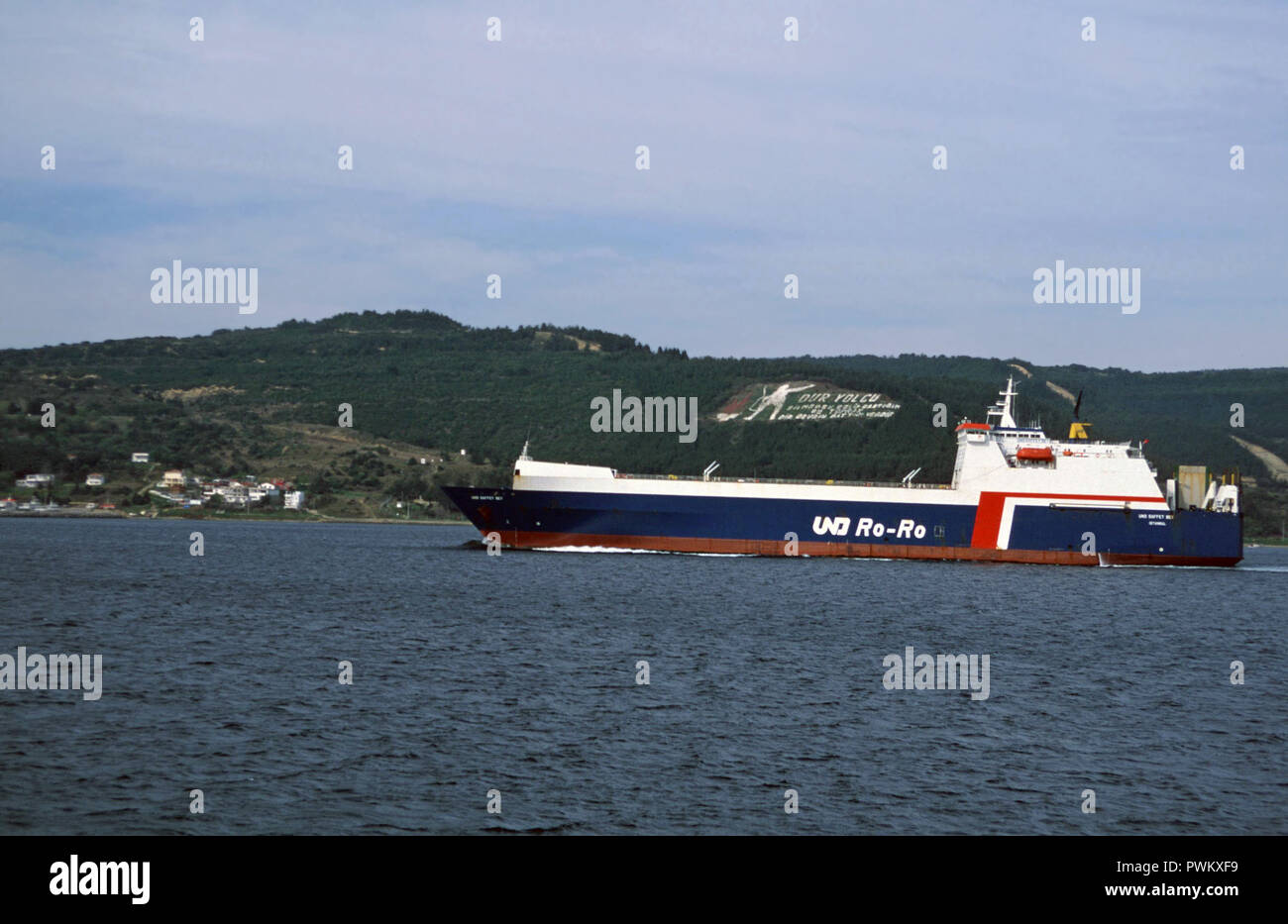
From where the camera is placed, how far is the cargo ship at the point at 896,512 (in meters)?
59.0

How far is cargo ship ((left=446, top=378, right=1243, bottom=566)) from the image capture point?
2324 inches

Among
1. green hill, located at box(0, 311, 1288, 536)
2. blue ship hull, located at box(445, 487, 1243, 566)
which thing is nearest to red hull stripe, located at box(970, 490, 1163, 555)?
blue ship hull, located at box(445, 487, 1243, 566)

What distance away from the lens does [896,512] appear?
196ft

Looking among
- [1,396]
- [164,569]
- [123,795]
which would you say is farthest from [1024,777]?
[1,396]

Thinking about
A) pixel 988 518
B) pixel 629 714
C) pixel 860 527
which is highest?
pixel 988 518

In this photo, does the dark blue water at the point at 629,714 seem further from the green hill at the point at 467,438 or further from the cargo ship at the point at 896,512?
the green hill at the point at 467,438

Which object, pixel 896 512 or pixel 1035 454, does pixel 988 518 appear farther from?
pixel 896 512

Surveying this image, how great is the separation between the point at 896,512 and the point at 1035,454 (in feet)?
25.9

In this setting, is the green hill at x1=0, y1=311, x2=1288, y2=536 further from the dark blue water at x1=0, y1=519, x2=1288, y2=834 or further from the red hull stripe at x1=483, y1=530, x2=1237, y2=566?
the dark blue water at x1=0, y1=519, x2=1288, y2=834

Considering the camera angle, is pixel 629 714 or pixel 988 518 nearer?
pixel 629 714

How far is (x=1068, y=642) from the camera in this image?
34.2 m

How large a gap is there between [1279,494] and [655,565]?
16112cm

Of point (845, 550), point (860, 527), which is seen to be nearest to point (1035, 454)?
point (860, 527)
